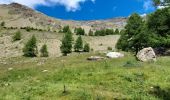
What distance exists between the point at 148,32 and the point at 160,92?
4983 centimetres

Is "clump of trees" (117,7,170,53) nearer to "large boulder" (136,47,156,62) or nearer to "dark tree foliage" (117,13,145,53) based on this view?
"dark tree foliage" (117,13,145,53)

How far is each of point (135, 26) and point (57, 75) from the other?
47672 mm

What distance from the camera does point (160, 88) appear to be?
34.7 metres

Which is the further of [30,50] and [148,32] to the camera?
[30,50]

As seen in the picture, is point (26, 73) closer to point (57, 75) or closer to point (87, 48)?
point (57, 75)

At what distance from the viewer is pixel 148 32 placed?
267ft

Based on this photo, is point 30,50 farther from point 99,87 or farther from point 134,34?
point 99,87

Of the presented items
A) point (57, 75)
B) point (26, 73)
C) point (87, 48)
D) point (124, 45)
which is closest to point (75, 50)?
point (87, 48)

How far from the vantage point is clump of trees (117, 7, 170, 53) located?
241ft

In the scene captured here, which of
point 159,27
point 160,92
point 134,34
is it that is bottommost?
point 160,92

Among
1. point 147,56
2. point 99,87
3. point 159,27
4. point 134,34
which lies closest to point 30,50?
point 134,34

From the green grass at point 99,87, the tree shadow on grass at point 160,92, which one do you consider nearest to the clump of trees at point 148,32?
the green grass at point 99,87

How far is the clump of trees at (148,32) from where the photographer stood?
73.4 metres

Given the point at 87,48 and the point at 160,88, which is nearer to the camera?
the point at 160,88
